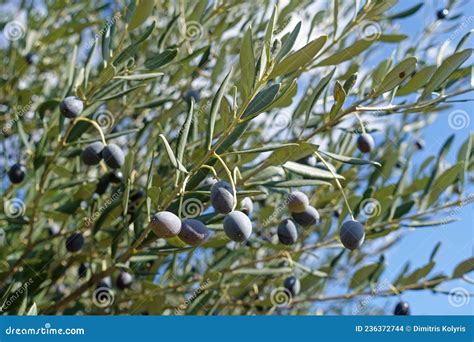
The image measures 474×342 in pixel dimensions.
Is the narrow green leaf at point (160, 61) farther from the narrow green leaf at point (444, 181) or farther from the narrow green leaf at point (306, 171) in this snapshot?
the narrow green leaf at point (444, 181)

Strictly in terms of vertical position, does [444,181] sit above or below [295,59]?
below

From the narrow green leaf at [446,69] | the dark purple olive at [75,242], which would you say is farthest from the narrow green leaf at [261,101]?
the dark purple olive at [75,242]

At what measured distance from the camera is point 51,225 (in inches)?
102

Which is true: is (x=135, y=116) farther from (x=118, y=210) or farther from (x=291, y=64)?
(x=291, y=64)

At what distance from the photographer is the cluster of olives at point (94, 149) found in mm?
1764

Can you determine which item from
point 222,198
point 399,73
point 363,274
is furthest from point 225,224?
point 363,274

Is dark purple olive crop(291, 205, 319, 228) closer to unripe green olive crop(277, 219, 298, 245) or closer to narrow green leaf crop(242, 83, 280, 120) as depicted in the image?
unripe green olive crop(277, 219, 298, 245)

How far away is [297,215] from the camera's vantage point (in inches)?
67.3

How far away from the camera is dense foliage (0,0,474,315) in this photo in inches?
58.2

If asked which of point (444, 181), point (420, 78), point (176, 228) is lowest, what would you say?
point (176, 228)

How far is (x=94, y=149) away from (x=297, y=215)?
0.67 metres

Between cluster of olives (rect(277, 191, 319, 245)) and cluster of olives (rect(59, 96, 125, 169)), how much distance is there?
539 millimetres

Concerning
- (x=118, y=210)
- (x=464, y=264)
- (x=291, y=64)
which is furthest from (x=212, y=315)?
(x=291, y=64)

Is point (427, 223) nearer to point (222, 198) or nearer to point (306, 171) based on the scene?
point (306, 171)
